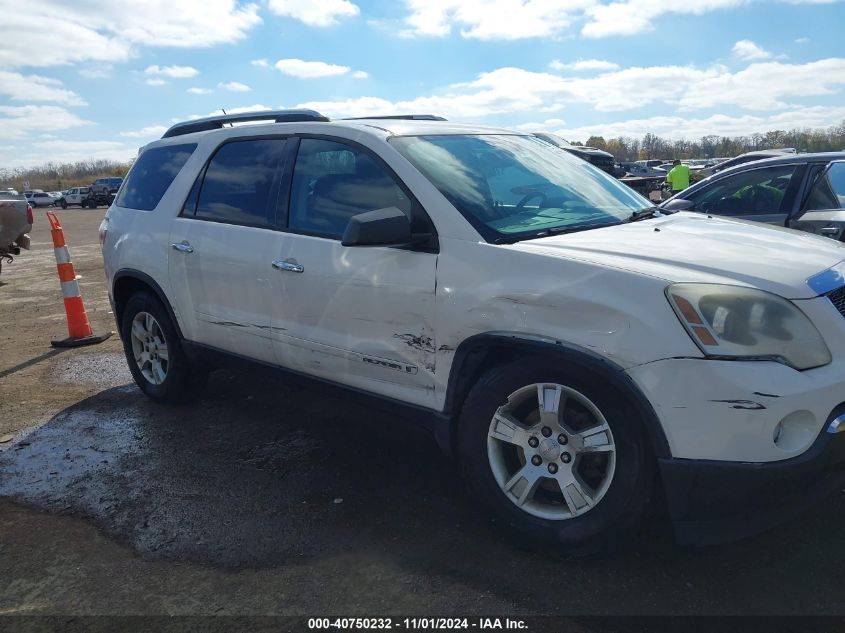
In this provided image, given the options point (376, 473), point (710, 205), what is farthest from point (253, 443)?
point (710, 205)

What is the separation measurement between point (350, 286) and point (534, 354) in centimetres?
105

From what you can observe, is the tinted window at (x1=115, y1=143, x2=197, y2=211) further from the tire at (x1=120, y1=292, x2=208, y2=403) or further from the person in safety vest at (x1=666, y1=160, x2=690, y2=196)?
the person in safety vest at (x1=666, y1=160, x2=690, y2=196)

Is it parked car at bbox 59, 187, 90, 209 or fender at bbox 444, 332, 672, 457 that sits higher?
fender at bbox 444, 332, 672, 457

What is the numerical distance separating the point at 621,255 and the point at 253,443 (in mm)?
2629

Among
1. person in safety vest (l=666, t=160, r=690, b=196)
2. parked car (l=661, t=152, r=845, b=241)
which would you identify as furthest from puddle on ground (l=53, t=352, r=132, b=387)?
person in safety vest (l=666, t=160, r=690, b=196)

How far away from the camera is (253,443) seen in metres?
4.38

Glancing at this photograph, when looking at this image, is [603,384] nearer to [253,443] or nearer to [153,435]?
[253,443]

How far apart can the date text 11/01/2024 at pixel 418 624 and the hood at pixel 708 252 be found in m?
A: 1.38

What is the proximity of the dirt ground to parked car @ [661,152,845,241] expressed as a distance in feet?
11.2

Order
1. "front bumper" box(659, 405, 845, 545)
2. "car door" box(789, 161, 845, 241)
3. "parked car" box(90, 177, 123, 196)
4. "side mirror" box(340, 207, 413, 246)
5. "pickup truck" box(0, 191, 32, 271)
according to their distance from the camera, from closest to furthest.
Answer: "front bumper" box(659, 405, 845, 545)
"side mirror" box(340, 207, 413, 246)
"car door" box(789, 161, 845, 241)
"pickup truck" box(0, 191, 32, 271)
"parked car" box(90, 177, 123, 196)

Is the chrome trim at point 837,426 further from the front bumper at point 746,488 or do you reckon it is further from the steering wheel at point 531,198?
the steering wheel at point 531,198

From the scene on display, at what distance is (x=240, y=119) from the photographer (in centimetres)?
481

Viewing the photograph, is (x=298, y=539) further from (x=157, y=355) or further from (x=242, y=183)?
(x=157, y=355)

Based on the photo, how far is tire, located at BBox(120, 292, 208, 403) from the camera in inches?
194
